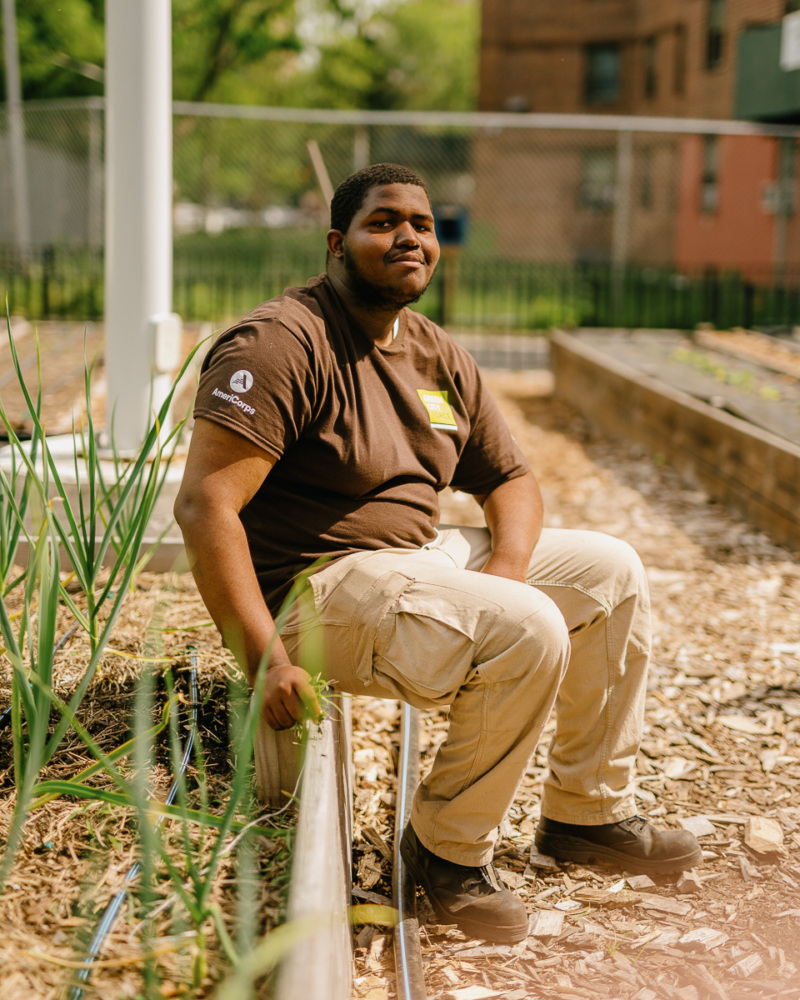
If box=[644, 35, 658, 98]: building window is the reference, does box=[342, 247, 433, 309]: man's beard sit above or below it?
below

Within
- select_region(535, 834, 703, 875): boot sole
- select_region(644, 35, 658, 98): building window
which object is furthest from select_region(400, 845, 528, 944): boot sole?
select_region(644, 35, 658, 98): building window

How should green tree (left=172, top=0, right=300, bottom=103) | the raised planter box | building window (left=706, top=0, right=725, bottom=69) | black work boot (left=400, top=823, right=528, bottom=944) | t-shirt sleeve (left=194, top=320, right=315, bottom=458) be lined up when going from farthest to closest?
building window (left=706, top=0, right=725, bottom=69) < green tree (left=172, top=0, right=300, bottom=103) < the raised planter box < black work boot (left=400, top=823, right=528, bottom=944) < t-shirt sleeve (left=194, top=320, right=315, bottom=458)

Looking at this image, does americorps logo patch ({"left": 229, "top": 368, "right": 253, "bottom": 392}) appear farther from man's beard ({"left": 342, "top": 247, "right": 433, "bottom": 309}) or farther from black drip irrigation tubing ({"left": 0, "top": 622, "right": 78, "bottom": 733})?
black drip irrigation tubing ({"left": 0, "top": 622, "right": 78, "bottom": 733})

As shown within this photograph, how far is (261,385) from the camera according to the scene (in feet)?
7.56

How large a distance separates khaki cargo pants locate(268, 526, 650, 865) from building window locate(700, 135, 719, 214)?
2230cm

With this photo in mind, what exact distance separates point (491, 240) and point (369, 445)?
77.2ft

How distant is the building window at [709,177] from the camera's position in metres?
23.2

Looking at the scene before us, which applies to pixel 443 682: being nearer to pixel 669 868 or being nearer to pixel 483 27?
pixel 669 868

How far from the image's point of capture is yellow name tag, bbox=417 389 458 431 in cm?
Answer: 271

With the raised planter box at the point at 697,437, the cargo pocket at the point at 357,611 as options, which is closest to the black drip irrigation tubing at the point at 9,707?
the cargo pocket at the point at 357,611

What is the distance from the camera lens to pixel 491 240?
82.6 feet

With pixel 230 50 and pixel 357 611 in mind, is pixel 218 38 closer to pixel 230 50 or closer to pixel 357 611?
pixel 230 50

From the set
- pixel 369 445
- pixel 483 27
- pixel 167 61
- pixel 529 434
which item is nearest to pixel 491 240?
pixel 483 27

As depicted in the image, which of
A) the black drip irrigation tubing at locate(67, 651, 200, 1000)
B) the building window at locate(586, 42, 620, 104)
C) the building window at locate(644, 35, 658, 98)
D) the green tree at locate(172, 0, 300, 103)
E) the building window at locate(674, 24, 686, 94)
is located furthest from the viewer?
the building window at locate(586, 42, 620, 104)
